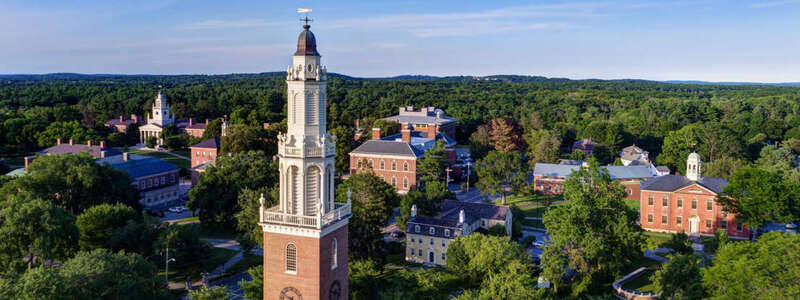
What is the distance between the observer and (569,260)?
44312mm

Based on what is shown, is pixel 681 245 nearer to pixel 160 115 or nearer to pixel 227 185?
pixel 227 185

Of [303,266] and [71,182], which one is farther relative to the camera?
[71,182]

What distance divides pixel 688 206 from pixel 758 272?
1359 inches

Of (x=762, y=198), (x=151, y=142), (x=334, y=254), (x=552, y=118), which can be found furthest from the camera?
(x=552, y=118)

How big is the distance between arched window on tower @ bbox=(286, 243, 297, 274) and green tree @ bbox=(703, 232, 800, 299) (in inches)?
880

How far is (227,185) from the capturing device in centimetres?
6116

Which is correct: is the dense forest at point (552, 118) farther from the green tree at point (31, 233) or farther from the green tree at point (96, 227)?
the green tree at point (31, 233)

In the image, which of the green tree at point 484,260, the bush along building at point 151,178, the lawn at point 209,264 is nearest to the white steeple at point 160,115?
the bush along building at point 151,178

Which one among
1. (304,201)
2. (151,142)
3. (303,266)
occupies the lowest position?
(151,142)

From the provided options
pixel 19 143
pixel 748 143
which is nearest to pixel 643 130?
pixel 748 143

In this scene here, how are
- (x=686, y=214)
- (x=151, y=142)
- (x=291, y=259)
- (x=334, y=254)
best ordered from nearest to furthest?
(x=291, y=259), (x=334, y=254), (x=686, y=214), (x=151, y=142)

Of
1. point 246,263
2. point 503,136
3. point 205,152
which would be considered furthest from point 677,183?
point 205,152

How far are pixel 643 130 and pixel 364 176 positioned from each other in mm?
83799

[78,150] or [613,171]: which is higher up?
[78,150]
